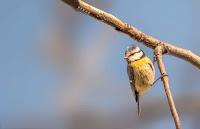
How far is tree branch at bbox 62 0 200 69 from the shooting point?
29.7 inches

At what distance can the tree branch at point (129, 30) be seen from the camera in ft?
2.47

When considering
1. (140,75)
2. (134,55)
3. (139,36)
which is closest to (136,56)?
(134,55)

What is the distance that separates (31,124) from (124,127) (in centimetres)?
22

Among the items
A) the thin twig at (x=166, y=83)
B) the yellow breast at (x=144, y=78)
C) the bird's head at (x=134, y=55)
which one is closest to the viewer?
the thin twig at (x=166, y=83)

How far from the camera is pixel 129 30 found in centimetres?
80

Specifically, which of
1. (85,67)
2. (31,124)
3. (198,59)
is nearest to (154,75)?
(198,59)

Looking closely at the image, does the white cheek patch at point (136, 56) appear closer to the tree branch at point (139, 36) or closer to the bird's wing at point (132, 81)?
the bird's wing at point (132, 81)

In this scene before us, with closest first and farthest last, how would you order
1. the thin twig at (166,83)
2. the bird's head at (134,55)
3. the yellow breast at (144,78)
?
1. the thin twig at (166,83)
2. the yellow breast at (144,78)
3. the bird's head at (134,55)

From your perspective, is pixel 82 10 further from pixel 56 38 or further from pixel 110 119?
pixel 56 38

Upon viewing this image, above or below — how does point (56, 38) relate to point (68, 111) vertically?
above

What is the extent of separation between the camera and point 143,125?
3.71 ft

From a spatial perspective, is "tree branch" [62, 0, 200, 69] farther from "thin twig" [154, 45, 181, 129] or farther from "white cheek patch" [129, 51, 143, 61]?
"white cheek patch" [129, 51, 143, 61]

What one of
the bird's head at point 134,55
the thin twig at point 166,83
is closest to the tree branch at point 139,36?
the thin twig at point 166,83

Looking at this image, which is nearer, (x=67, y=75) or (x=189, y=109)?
(x=189, y=109)
